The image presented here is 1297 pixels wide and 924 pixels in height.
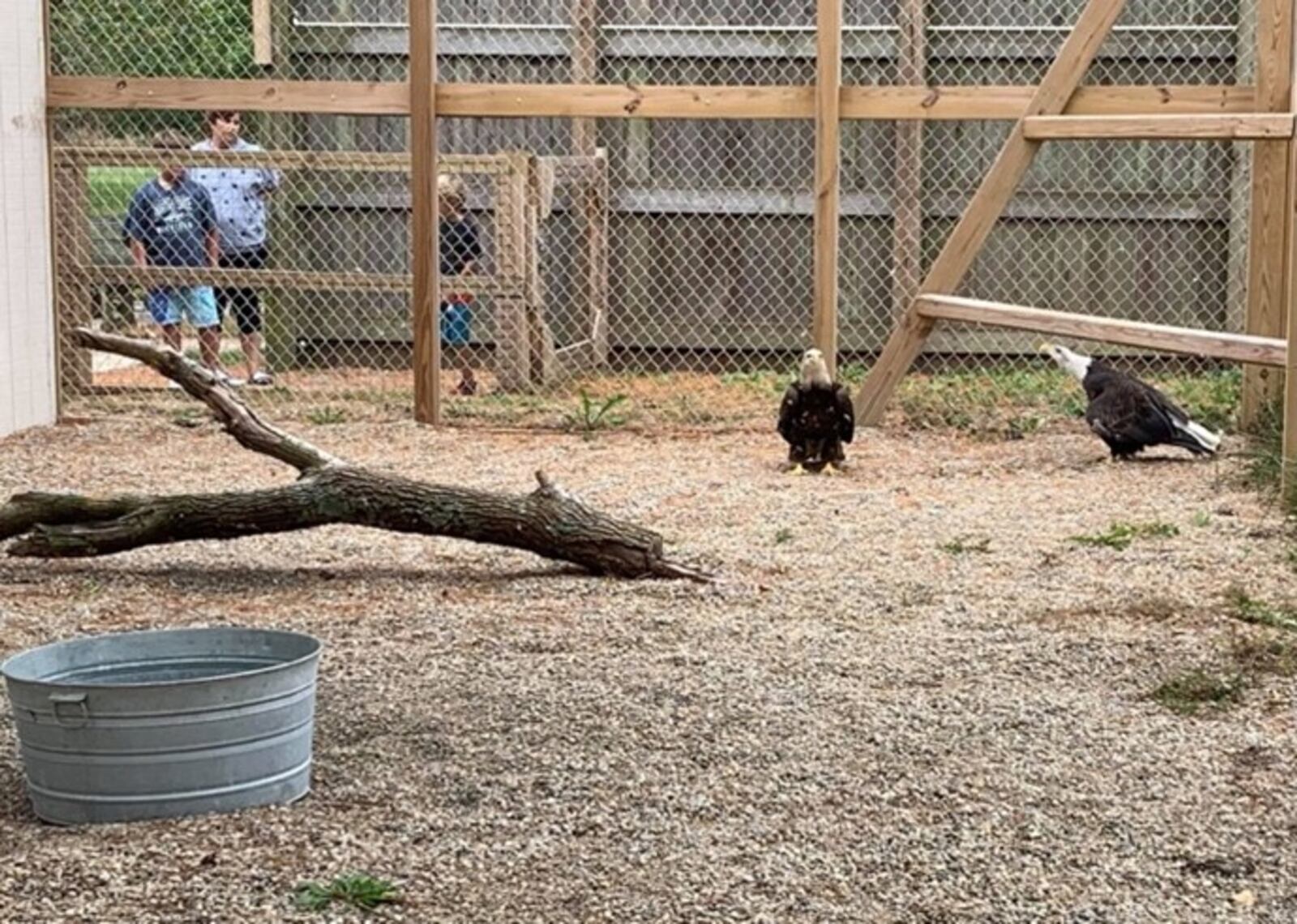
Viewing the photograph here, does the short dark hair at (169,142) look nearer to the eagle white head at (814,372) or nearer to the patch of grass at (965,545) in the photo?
the eagle white head at (814,372)

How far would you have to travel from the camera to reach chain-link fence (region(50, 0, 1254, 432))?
39.4 ft

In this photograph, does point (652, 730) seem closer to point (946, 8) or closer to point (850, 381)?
point (850, 381)

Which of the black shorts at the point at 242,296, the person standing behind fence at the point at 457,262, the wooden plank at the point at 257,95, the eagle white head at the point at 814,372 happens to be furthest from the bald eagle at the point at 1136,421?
the black shorts at the point at 242,296

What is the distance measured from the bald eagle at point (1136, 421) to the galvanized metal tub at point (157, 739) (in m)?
5.81

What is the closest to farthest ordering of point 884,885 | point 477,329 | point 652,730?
point 884,885
point 652,730
point 477,329

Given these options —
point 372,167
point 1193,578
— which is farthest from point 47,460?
point 1193,578

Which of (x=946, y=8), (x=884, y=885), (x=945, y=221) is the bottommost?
(x=884, y=885)

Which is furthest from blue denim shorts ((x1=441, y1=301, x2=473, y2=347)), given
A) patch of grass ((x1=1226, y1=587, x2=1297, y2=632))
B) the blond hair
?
patch of grass ((x1=1226, y1=587, x2=1297, y2=632))

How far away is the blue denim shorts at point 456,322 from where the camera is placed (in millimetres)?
11938

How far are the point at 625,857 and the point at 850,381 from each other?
8859 mm

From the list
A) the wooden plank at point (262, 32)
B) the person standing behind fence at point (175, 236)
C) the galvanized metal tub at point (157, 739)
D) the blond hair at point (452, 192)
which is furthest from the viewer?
the wooden plank at point (262, 32)

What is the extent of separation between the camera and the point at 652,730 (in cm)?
450

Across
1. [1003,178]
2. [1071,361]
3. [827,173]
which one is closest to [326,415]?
[827,173]

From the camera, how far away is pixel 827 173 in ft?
33.3
